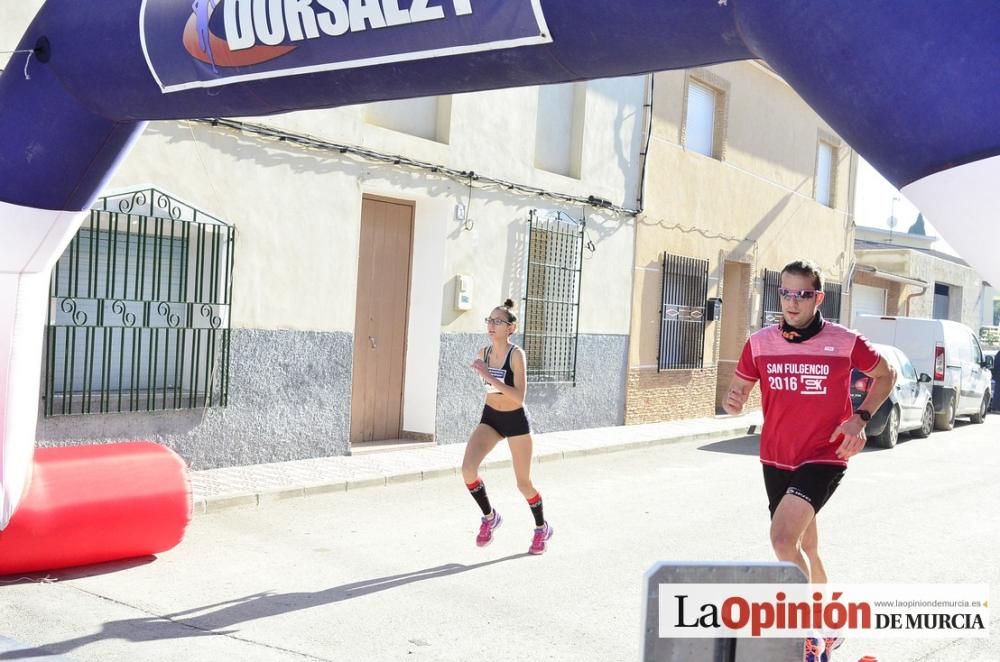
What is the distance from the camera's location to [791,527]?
4.90 metres

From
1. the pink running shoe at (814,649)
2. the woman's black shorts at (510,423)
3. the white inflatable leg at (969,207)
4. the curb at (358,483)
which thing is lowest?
the curb at (358,483)

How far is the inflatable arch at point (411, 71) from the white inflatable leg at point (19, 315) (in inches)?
0.4

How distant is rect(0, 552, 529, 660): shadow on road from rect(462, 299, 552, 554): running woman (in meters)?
0.84

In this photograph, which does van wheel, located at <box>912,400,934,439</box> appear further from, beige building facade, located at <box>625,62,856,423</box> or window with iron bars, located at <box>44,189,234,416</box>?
window with iron bars, located at <box>44,189,234,416</box>

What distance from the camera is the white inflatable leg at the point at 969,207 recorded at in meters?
2.82

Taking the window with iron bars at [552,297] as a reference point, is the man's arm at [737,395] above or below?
below

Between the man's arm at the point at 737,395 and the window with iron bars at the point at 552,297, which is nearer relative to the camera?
the man's arm at the point at 737,395

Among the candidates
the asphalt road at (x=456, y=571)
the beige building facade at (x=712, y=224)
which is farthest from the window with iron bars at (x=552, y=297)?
the asphalt road at (x=456, y=571)

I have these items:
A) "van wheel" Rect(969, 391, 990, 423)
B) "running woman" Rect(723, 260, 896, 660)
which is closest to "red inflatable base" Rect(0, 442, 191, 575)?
"running woman" Rect(723, 260, 896, 660)

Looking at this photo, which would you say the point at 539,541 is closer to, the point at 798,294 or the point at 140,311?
the point at 798,294

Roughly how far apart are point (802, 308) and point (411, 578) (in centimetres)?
309

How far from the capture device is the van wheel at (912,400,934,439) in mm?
16812

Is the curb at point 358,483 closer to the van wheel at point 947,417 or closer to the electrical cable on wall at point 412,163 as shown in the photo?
the electrical cable on wall at point 412,163

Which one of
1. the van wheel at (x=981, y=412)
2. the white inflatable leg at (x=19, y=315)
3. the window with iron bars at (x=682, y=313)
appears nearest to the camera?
the white inflatable leg at (x=19, y=315)
